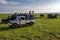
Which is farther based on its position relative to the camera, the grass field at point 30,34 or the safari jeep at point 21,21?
the safari jeep at point 21,21

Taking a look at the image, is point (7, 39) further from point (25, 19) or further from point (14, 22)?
point (25, 19)

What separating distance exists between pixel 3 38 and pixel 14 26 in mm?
6926

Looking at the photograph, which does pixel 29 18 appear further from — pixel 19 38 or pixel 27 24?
pixel 19 38

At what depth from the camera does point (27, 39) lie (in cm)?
1399

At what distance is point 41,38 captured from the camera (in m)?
14.4

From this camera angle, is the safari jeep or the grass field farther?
the safari jeep

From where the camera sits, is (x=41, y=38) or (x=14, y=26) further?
(x=14, y=26)

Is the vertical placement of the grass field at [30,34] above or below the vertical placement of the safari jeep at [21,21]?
below

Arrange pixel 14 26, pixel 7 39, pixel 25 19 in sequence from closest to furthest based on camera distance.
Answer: pixel 7 39 → pixel 14 26 → pixel 25 19

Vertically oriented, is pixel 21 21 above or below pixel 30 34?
above

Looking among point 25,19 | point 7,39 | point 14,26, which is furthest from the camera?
point 25,19

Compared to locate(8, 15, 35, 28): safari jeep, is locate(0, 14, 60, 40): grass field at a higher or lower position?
lower

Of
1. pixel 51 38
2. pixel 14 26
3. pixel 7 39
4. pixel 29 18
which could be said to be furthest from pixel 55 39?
pixel 29 18

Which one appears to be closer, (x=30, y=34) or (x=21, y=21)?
(x=30, y=34)
